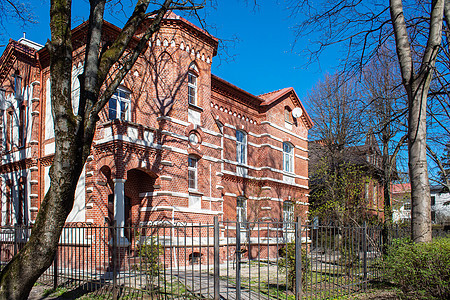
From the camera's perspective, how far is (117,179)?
46.2ft

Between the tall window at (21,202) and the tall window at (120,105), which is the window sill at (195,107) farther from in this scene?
the tall window at (21,202)

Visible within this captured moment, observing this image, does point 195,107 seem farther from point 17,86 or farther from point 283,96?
point 283,96

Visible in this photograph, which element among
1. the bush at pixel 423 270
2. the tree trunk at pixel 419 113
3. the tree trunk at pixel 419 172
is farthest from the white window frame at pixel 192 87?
the bush at pixel 423 270

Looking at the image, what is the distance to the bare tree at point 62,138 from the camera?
657cm

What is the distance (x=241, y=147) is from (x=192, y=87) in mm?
6138

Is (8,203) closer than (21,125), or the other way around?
(21,125)

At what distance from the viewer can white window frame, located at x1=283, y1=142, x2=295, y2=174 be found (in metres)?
25.9

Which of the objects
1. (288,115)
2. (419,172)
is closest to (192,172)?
(419,172)

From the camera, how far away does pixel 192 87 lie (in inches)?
714

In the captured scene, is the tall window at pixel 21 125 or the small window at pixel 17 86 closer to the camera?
the tall window at pixel 21 125

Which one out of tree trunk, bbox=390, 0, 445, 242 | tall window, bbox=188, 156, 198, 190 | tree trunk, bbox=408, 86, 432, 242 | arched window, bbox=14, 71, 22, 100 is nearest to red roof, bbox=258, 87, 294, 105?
tall window, bbox=188, 156, 198, 190

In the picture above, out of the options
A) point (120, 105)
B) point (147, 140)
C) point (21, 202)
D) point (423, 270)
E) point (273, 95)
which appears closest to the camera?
point (423, 270)

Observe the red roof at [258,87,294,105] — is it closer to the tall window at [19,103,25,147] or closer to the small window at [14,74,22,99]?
the tall window at [19,103,25,147]

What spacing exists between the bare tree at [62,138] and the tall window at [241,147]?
49.9 ft
